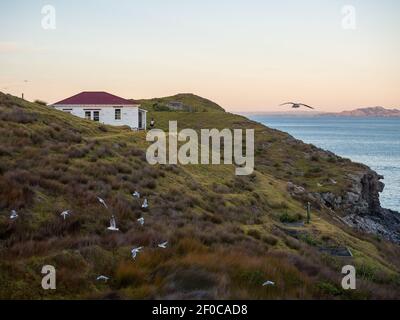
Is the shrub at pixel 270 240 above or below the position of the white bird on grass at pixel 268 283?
below

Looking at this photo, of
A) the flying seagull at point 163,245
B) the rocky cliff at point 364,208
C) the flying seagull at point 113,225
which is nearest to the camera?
the flying seagull at point 163,245

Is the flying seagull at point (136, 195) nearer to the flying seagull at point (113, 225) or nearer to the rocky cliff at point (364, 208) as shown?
the flying seagull at point (113, 225)

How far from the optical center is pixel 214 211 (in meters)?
20.6

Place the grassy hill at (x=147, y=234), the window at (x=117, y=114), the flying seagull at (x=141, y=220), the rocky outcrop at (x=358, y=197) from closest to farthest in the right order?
the grassy hill at (x=147, y=234) < the flying seagull at (x=141, y=220) < the rocky outcrop at (x=358, y=197) < the window at (x=117, y=114)

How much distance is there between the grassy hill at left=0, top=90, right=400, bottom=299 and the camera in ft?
33.4

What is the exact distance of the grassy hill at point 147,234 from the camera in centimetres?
1019

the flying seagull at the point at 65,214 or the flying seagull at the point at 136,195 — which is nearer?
the flying seagull at the point at 65,214

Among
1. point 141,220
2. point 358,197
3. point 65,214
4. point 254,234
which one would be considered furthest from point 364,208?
point 65,214

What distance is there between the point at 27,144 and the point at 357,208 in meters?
30.6

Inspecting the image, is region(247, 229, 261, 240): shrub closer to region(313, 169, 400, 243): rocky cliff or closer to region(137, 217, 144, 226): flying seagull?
region(137, 217, 144, 226): flying seagull

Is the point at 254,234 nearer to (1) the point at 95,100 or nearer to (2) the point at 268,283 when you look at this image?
(2) the point at 268,283

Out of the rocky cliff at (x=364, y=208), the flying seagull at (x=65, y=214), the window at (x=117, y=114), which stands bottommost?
the rocky cliff at (x=364, y=208)

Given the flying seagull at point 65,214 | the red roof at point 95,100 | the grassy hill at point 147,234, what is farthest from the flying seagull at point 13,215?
the red roof at point 95,100
